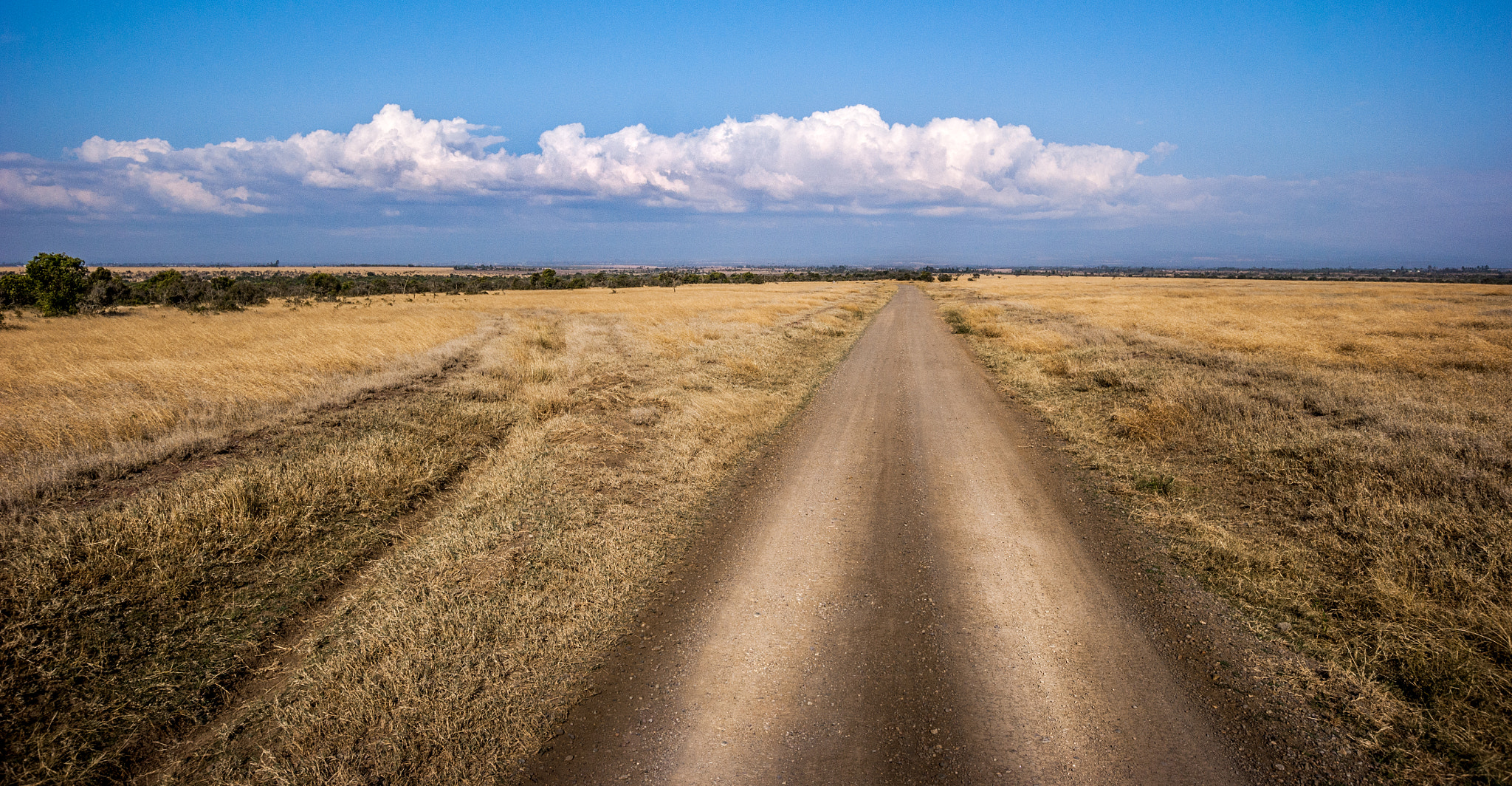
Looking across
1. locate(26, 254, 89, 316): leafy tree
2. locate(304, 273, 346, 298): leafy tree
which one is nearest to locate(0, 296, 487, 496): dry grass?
locate(26, 254, 89, 316): leafy tree

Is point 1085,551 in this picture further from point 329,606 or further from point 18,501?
point 18,501

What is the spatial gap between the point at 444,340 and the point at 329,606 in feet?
62.6

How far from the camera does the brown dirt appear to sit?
3.68 m

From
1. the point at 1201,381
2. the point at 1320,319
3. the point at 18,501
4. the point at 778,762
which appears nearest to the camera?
the point at 778,762

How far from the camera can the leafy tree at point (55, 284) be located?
29719 millimetres

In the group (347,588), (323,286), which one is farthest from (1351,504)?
(323,286)

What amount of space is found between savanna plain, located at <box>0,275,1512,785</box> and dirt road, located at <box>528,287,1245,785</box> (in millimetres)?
600

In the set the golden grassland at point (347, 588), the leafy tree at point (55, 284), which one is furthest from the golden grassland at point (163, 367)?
the leafy tree at point (55, 284)

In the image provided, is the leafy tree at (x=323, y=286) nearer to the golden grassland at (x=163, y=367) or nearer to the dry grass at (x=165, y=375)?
the golden grassland at (x=163, y=367)

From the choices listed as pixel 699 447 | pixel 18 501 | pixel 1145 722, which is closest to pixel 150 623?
pixel 18 501

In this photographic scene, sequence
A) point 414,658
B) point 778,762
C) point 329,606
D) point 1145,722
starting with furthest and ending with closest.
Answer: point 329,606 < point 414,658 < point 1145,722 < point 778,762

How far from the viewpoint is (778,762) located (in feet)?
12.1

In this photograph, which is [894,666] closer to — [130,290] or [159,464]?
[159,464]

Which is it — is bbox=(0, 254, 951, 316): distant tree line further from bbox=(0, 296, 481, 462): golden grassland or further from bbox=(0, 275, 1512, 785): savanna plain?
bbox=(0, 275, 1512, 785): savanna plain
